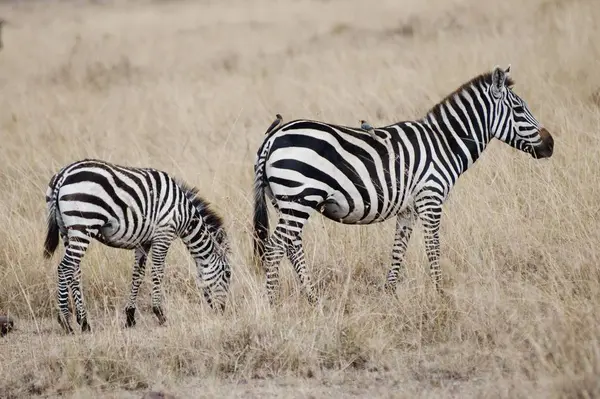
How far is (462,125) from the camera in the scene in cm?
683

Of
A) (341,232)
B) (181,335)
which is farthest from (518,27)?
(181,335)

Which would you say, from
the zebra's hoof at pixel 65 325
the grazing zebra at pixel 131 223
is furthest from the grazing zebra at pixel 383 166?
the zebra's hoof at pixel 65 325

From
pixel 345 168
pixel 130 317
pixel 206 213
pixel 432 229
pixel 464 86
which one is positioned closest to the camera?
pixel 345 168

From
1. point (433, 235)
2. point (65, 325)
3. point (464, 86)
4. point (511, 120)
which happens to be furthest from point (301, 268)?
point (511, 120)

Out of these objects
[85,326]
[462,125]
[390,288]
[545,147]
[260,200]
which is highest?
[462,125]

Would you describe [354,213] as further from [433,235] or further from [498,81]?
[498,81]

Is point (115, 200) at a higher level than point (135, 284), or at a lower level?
higher

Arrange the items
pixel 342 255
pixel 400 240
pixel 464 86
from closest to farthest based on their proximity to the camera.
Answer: pixel 400 240 → pixel 464 86 → pixel 342 255

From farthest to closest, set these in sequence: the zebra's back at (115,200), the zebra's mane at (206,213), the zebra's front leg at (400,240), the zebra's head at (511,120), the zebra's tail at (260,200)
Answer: the zebra's mane at (206,213), the zebra's head at (511,120), the zebra's front leg at (400,240), the zebra's tail at (260,200), the zebra's back at (115,200)

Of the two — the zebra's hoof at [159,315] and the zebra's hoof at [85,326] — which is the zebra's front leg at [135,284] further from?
the zebra's hoof at [85,326]

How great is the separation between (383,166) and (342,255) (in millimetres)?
1220

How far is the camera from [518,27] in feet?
50.1

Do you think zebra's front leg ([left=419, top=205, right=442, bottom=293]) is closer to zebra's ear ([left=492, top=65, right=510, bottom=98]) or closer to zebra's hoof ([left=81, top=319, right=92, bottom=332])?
zebra's ear ([left=492, top=65, right=510, bottom=98])

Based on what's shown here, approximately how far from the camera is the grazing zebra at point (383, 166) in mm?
6227
